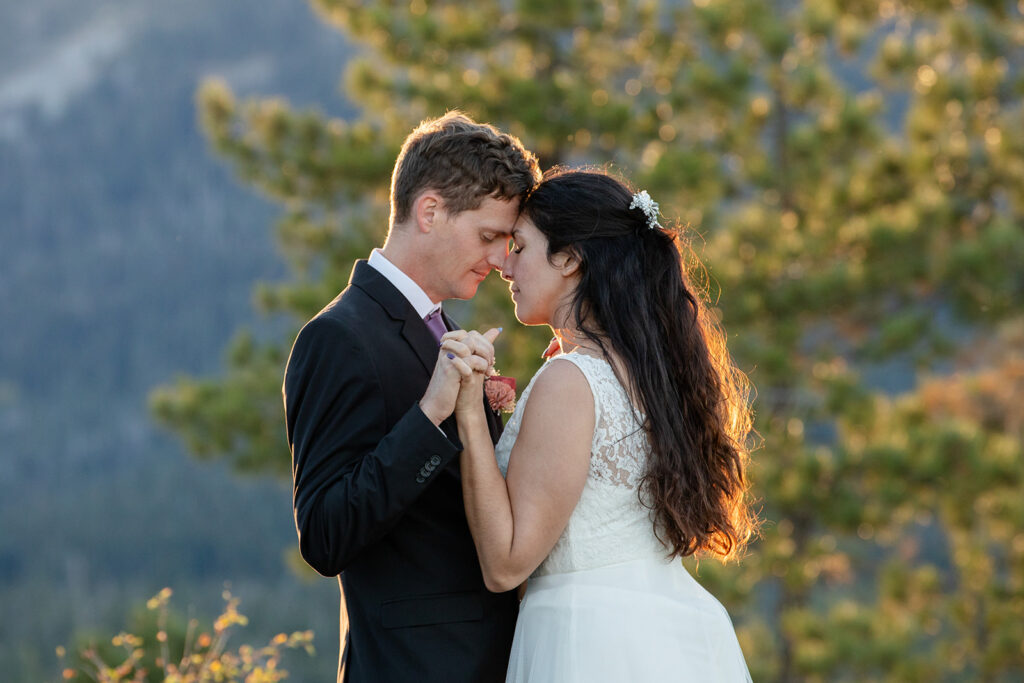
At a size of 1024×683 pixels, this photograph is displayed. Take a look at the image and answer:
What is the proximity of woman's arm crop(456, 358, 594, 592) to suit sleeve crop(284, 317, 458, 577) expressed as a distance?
0.10 m

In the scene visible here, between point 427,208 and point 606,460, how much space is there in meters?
0.74

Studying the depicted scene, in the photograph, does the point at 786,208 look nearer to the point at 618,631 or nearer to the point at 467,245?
the point at 467,245

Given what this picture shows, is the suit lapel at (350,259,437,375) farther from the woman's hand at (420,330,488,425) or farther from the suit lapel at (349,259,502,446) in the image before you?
the woman's hand at (420,330,488,425)

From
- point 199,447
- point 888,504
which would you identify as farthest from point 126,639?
point 888,504

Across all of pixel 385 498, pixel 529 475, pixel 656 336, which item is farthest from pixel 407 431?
pixel 656 336

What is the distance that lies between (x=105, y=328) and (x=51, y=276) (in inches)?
162

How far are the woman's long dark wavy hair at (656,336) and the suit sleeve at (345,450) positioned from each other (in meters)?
0.52

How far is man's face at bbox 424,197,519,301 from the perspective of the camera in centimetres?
271

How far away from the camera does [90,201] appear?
2229 inches

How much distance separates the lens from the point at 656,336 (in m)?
2.62

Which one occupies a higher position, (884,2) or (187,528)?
(884,2)

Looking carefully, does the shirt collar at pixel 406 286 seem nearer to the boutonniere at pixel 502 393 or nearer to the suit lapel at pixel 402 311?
the suit lapel at pixel 402 311

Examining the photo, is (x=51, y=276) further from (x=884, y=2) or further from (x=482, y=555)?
(x=482, y=555)

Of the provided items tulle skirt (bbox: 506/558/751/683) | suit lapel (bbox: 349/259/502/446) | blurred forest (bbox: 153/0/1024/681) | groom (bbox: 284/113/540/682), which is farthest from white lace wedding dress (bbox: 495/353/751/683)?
blurred forest (bbox: 153/0/1024/681)
